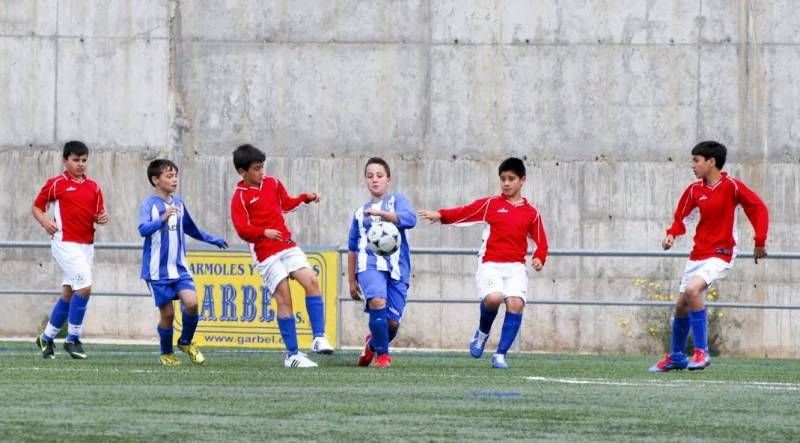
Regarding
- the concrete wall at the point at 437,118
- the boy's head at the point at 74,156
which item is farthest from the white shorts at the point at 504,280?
the concrete wall at the point at 437,118

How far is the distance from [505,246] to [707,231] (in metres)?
1.43

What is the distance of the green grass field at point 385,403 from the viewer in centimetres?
699

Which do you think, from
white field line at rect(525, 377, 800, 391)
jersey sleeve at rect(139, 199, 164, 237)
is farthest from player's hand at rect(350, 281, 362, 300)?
white field line at rect(525, 377, 800, 391)

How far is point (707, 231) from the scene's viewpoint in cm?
1188

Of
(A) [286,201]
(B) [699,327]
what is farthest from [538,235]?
(A) [286,201]

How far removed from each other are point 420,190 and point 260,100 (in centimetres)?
206

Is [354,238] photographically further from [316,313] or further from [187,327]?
[187,327]

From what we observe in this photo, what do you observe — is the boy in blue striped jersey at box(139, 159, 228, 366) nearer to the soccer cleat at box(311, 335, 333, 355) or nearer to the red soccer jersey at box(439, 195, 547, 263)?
the soccer cleat at box(311, 335, 333, 355)

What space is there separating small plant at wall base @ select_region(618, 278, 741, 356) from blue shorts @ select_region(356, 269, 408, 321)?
6.65m

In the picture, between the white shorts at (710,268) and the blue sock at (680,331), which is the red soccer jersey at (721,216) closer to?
the white shorts at (710,268)

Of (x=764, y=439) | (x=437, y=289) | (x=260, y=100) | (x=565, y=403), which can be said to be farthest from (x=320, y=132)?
(x=764, y=439)

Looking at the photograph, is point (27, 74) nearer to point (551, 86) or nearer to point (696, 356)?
point (551, 86)

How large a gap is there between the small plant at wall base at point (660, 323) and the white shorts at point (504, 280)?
20.9ft

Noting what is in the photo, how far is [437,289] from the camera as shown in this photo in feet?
61.8
